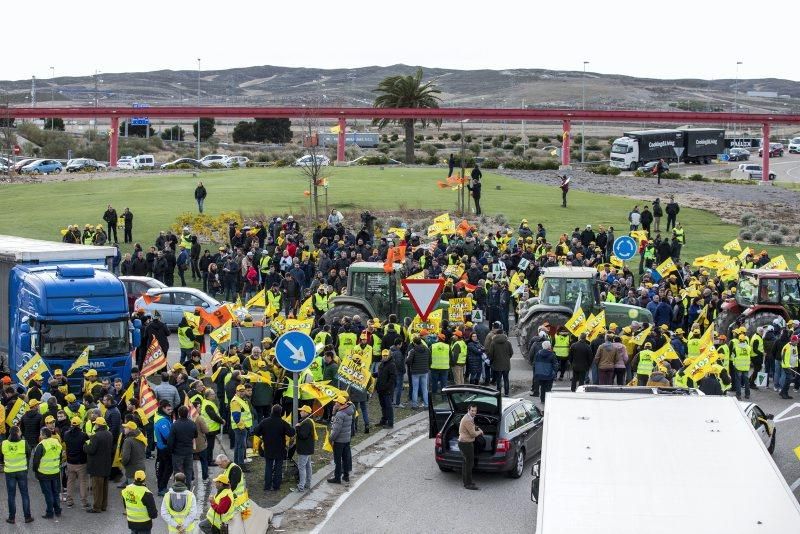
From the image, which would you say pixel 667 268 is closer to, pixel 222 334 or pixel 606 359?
pixel 606 359

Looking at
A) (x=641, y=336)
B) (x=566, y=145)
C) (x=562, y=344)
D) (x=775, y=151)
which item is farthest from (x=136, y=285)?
(x=775, y=151)

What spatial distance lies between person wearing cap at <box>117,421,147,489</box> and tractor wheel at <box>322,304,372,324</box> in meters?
10.3

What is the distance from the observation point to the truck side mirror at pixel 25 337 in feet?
83.1

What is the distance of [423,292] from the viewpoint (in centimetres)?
2480

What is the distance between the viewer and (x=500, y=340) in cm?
2631

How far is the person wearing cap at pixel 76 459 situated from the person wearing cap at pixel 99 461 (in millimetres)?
181

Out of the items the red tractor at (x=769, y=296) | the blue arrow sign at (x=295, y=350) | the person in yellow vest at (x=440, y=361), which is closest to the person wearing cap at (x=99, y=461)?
the blue arrow sign at (x=295, y=350)

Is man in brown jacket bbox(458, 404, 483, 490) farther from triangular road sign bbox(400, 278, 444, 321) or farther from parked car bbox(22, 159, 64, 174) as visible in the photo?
parked car bbox(22, 159, 64, 174)

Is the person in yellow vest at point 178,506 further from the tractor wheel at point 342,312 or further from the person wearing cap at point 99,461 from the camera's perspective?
the tractor wheel at point 342,312

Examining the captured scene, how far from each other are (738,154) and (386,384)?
94108mm

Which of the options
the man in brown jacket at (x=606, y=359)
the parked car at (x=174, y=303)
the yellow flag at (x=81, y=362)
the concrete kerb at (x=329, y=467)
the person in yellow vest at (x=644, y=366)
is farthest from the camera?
the parked car at (x=174, y=303)

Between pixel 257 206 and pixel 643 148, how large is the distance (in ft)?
165

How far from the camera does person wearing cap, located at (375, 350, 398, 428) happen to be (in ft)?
77.8

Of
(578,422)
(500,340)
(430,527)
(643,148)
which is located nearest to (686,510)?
(578,422)
